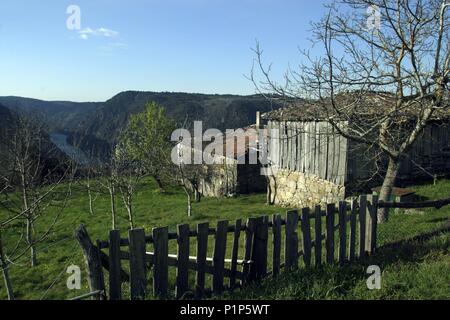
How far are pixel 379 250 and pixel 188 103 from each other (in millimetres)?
61512

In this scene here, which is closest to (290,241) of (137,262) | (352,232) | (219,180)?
(352,232)

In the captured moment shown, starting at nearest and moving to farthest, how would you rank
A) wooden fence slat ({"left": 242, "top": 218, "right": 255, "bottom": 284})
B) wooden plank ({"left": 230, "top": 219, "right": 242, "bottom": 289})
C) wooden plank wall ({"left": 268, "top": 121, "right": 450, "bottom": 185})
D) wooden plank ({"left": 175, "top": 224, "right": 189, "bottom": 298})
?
1. wooden plank ({"left": 175, "top": 224, "right": 189, "bottom": 298})
2. wooden plank ({"left": 230, "top": 219, "right": 242, "bottom": 289})
3. wooden fence slat ({"left": 242, "top": 218, "right": 255, "bottom": 284})
4. wooden plank wall ({"left": 268, "top": 121, "right": 450, "bottom": 185})

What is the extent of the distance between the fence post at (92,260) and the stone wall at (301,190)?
9387 millimetres

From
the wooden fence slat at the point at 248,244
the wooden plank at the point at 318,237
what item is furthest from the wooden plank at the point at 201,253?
the wooden plank at the point at 318,237

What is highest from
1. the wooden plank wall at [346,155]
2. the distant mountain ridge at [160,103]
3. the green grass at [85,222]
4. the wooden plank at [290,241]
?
the distant mountain ridge at [160,103]

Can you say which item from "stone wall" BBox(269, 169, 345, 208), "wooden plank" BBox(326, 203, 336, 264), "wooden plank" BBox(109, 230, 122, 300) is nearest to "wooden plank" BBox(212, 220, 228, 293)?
"wooden plank" BBox(109, 230, 122, 300)

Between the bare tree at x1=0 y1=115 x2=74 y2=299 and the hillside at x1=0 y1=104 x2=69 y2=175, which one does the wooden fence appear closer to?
the bare tree at x1=0 y1=115 x2=74 y2=299

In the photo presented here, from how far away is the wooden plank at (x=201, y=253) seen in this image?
4.67 m

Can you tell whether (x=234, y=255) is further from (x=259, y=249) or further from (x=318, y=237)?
(x=318, y=237)

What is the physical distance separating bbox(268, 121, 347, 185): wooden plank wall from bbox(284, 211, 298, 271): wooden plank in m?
5.61

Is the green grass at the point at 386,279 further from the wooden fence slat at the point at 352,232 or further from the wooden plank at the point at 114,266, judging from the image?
the wooden plank at the point at 114,266

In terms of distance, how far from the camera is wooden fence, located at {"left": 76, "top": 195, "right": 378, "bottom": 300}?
4293 millimetres
